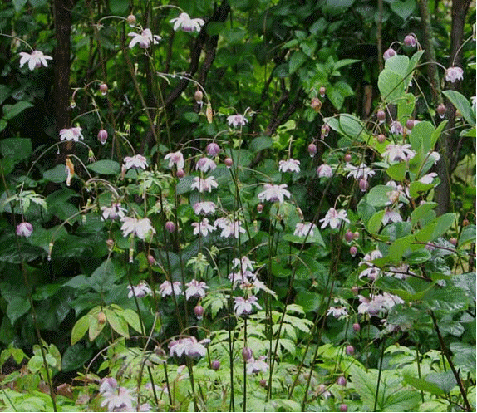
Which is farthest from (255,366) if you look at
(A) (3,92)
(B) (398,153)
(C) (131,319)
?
(A) (3,92)

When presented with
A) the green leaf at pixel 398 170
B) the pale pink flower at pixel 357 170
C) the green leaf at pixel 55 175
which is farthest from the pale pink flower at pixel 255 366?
the green leaf at pixel 55 175

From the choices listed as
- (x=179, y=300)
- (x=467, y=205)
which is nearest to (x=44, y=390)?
(x=179, y=300)

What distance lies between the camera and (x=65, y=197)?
321cm

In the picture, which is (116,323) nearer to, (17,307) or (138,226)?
(138,226)

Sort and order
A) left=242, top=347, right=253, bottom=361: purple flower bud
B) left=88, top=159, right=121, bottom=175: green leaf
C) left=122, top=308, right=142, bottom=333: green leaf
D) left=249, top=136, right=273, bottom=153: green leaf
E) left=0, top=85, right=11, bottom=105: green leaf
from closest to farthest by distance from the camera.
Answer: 1. left=242, top=347, right=253, bottom=361: purple flower bud
2. left=122, top=308, right=142, bottom=333: green leaf
3. left=88, top=159, right=121, bottom=175: green leaf
4. left=249, top=136, right=273, bottom=153: green leaf
5. left=0, top=85, right=11, bottom=105: green leaf

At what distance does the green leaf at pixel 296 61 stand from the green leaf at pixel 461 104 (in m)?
1.87

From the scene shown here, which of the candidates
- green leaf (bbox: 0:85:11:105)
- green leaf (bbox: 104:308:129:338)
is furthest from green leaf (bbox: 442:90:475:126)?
green leaf (bbox: 0:85:11:105)

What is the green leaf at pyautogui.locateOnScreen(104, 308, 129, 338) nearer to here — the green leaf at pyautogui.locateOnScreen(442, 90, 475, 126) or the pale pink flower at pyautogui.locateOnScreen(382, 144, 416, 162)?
the pale pink flower at pyautogui.locateOnScreen(382, 144, 416, 162)

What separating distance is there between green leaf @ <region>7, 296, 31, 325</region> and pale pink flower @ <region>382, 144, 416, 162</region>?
1.93 meters

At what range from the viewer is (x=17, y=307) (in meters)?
3.12

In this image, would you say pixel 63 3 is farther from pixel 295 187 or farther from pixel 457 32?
pixel 457 32

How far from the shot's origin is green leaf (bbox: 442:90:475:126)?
1394 millimetres

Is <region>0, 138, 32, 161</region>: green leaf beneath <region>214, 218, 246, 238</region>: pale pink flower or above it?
above

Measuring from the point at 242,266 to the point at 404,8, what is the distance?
1.52 m
